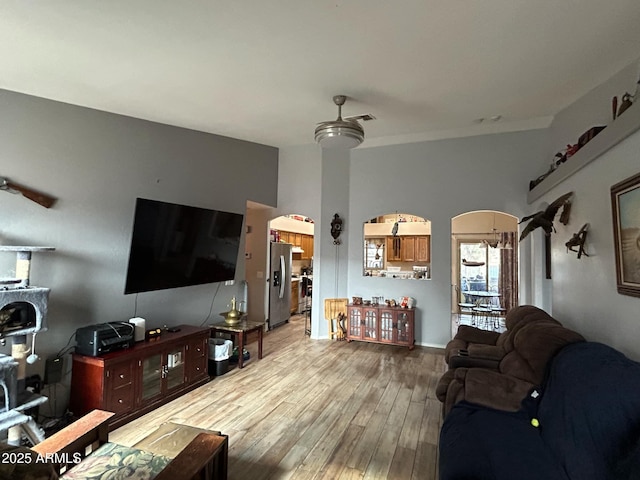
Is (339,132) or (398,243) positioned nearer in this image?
(339,132)

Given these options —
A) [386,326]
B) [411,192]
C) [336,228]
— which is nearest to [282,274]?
[336,228]

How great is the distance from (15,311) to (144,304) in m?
1.26

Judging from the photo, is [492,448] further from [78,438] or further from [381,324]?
[381,324]

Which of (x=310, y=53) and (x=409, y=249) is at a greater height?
(x=310, y=53)

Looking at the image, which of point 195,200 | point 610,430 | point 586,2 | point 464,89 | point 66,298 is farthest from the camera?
point 195,200

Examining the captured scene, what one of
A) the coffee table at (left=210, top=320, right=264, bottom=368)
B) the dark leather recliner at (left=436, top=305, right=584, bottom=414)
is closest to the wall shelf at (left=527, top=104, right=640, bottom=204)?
the dark leather recliner at (left=436, top=305, right=584, bottom=414)

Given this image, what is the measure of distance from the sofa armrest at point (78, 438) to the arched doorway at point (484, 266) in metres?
7.39

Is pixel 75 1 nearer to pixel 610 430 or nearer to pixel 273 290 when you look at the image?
pixel 610 430

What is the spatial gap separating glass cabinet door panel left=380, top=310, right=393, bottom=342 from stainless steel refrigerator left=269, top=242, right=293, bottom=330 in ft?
6.96

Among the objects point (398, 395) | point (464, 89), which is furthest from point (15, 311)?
point (464, 89)

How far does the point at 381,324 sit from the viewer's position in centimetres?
513

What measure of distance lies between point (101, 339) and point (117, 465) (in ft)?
4.77

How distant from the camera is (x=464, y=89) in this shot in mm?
3316

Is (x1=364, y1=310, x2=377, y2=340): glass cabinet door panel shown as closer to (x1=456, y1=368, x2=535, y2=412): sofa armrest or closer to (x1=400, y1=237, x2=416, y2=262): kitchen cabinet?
(x1=456, y1=368, x2=535, y2=412): sofa armrest
